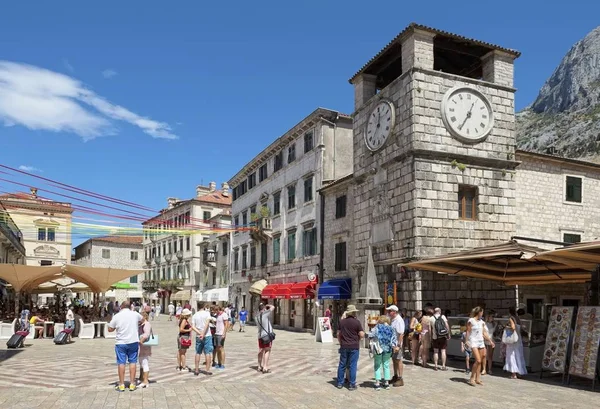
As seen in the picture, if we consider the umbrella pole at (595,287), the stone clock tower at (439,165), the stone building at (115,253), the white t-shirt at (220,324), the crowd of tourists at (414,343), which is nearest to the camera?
the crowd of tourists at (414,343)

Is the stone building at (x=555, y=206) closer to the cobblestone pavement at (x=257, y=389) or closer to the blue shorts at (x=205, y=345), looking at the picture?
the cobblestone pavement at (x=257, y=389)

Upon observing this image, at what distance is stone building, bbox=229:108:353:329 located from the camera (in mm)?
29453

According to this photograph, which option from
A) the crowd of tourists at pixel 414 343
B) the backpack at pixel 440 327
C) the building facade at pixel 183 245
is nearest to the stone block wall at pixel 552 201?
the crowd of tourists at pixel 414 343

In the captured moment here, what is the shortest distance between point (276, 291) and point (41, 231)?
1622 inches

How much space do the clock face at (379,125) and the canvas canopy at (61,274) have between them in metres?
12.0

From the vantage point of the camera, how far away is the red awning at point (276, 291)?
101 feet

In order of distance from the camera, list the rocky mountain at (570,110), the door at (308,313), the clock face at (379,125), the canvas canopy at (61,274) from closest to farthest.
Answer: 1. the clock face at (379,125)
2. the canvas canopy at (61,274)
3. the door at (308,313)
4. the rocky mountain at (570,110)

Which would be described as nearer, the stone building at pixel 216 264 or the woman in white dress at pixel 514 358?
the woman in white dress at pixel 514 358

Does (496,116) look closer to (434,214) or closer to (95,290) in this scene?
(434,214)

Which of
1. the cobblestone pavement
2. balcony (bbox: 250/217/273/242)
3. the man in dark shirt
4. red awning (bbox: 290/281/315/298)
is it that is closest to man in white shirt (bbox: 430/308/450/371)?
the cobblestone pavement

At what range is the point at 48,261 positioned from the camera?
200ft

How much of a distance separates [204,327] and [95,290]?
17361 mm

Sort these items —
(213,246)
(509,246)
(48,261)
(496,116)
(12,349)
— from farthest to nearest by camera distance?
(48,261), (213,246), (496,116), (12,349), (509,246)

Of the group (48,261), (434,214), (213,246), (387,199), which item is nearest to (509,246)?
(434,214)
